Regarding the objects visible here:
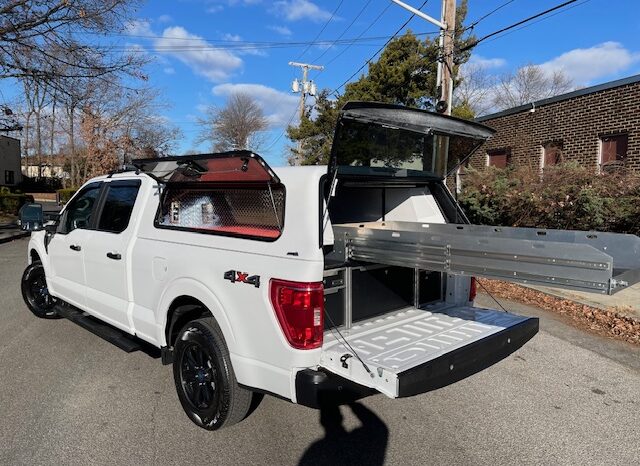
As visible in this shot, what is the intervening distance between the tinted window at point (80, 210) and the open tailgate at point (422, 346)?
3122 mm

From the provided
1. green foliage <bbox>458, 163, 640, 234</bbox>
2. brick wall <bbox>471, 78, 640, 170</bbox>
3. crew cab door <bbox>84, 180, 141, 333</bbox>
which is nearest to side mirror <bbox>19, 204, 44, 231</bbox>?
crew cab door <bbox>84, 180, 141, 333</bbox>

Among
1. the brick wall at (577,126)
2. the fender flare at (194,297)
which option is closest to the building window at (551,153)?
the brick wall at (577,126)

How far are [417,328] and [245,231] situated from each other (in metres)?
1.46

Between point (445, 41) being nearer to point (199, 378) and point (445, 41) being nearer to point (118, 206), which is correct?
point (118, 206)

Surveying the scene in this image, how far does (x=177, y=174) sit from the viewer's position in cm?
383

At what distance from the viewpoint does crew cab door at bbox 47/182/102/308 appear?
507 cm

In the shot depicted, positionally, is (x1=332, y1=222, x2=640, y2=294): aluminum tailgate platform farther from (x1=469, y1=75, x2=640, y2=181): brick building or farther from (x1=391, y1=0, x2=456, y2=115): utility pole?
(x1=391, y1=0, x2=456, y2=115): utility pole

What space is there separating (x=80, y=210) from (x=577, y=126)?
1246cm

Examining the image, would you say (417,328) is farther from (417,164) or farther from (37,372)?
(37,372)

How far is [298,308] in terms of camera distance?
9.59 feet

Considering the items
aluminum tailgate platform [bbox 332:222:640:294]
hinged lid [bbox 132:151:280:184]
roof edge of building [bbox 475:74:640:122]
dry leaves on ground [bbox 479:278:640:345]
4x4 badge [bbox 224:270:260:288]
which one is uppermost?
roof edge of building [bbox 475:74:640:122]

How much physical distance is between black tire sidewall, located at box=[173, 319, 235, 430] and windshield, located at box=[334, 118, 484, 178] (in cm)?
144

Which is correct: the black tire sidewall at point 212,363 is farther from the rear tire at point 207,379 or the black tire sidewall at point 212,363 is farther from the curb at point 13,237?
the curb at point 13,237

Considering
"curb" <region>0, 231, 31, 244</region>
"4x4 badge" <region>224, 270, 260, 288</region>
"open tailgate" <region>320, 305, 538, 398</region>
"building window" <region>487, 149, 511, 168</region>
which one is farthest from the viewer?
"building window" <region>487, 149, 511, 168</region>
